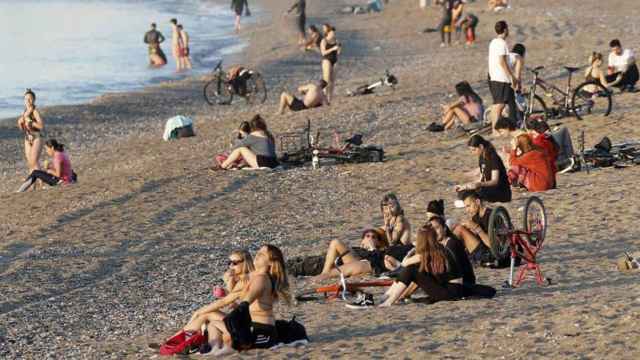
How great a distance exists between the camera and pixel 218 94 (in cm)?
2948

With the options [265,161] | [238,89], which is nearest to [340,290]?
[265,161]

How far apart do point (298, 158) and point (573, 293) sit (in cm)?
837

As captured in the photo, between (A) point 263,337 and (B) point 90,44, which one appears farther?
(B) point 90,44

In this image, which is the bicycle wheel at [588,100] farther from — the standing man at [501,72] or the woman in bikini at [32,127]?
the woman in bikini at [32,127]

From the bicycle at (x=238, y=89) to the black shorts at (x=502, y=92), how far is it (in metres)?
10.2

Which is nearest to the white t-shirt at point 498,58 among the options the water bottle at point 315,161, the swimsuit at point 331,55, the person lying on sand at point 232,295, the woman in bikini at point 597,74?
the water bottle at point 315,161

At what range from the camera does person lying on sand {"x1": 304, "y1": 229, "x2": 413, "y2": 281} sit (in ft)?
40.4

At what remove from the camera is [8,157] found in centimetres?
2500

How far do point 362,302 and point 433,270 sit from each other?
692mm

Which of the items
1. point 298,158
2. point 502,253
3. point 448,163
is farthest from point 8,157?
point 502,253

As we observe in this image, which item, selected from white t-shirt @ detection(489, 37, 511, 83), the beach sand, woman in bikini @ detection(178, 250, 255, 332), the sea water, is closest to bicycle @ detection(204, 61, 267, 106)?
the beach sand

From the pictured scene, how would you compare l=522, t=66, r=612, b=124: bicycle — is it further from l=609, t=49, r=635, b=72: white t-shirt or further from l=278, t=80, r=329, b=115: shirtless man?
l=278, t=80, r=329, b=115: shirtless man

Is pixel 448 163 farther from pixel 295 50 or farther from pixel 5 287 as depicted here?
pixel 295 50

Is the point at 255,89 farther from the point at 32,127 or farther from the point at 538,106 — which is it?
the point at 32,127
